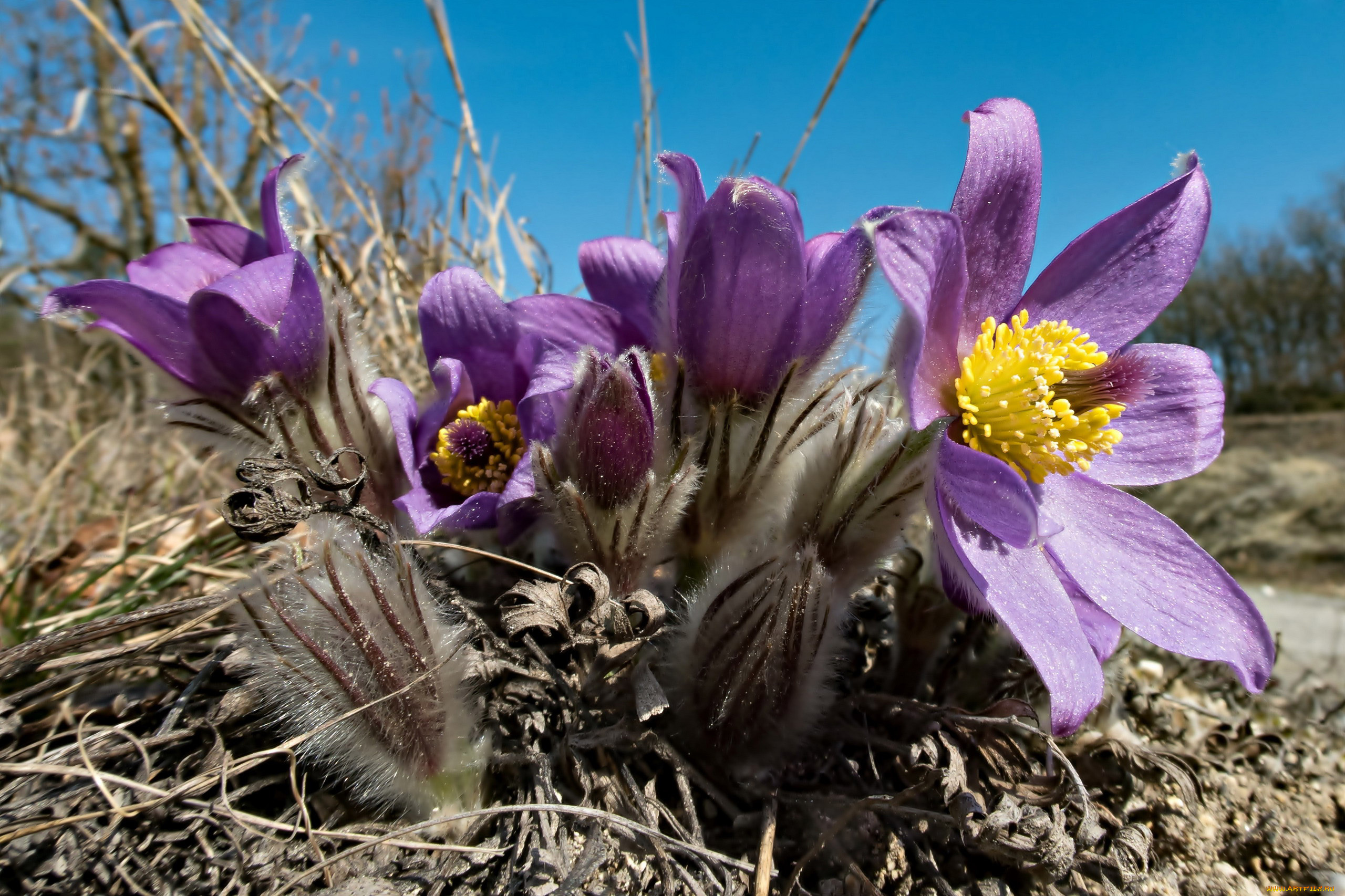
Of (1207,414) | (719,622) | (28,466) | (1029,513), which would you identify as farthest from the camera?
(28,466)

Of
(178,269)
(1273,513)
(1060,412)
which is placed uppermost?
(178,269)

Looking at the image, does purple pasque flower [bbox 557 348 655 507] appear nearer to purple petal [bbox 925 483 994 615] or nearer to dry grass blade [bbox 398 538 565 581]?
dry grass blade [bbox 398 538 565 581]

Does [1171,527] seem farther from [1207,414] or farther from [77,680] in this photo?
[77,680]

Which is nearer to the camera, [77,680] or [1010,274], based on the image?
[1010,274]

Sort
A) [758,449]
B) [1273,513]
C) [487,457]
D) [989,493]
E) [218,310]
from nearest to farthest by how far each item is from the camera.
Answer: [989,493] → [218,310] → [758,449] → [487,457] → [1273,513]

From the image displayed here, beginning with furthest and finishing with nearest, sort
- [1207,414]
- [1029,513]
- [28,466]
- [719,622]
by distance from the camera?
[28,466]
[1207,414]
[719,622]
[1029,513]

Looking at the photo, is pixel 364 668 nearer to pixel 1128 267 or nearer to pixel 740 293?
pixel 740 293

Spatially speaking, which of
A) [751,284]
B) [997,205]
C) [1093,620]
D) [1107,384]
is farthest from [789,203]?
[1093,620]

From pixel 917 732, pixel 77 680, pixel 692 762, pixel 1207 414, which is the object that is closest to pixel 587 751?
pixel 692 762
